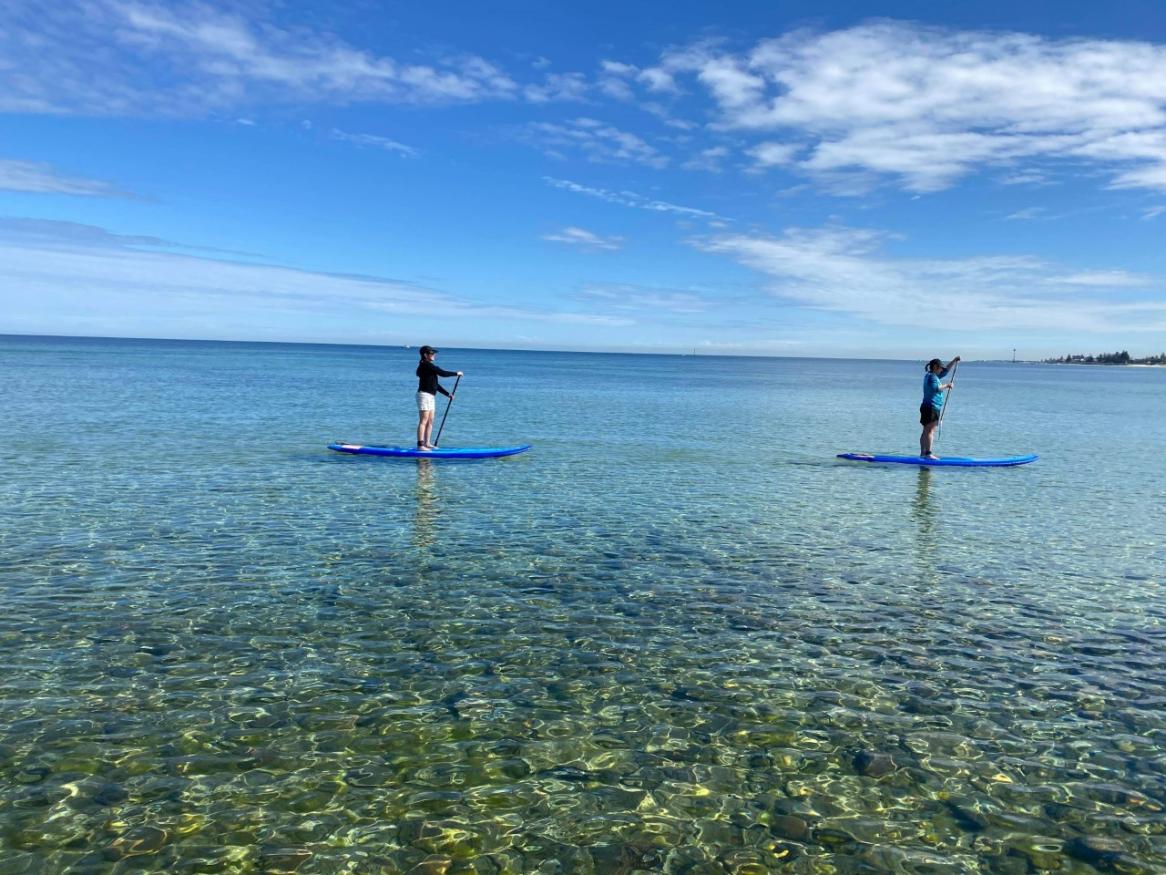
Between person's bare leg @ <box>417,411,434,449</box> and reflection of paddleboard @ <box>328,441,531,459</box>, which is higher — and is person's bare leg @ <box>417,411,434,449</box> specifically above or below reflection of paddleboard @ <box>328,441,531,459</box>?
above

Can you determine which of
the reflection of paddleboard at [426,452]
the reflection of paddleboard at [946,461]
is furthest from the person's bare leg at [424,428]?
the reflection of paddleboard at [946,461]

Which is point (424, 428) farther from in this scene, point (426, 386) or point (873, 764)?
point (873, 764)

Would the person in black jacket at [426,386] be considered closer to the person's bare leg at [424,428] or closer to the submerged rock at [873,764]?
the person's bare leg at [424,428]

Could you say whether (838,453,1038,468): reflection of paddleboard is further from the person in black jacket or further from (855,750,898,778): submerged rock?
(855,750,898,778): submerged rock

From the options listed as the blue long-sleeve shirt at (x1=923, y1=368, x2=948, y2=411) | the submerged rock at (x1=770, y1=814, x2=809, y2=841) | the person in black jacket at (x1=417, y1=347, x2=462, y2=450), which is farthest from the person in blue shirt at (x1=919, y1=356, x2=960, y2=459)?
the submerged rock at (x1=770, y1=814, x2=809, y2=841)

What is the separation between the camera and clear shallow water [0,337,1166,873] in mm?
6598

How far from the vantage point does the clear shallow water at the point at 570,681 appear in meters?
6.60

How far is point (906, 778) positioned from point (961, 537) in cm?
1160

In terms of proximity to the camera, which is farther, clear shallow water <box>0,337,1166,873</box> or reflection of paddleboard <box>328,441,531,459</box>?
reflection of paddleboard <box>328,441,531,459</box>

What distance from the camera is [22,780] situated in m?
7.09

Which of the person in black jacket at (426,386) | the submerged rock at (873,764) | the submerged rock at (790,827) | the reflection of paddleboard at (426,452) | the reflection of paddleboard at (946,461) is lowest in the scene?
the submerged rock at (790,827)

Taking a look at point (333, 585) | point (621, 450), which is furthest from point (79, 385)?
point (333, 585)

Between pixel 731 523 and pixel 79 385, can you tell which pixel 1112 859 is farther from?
pixel 79 385

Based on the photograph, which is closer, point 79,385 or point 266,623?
point 266,623
